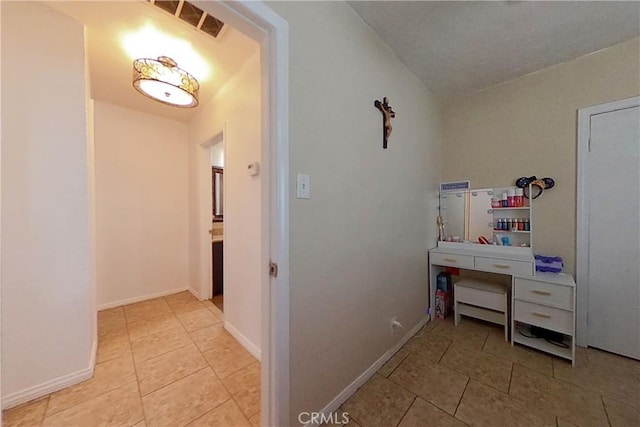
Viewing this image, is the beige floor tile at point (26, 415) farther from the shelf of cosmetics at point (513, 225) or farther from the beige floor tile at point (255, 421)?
the shelf of cosmetics at point (513, 225)

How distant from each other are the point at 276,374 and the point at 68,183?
1.75m

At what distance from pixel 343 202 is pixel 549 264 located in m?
1.94

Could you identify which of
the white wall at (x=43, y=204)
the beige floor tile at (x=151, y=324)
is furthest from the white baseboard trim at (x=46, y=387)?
the beige floor tile at (x=151, y=324)

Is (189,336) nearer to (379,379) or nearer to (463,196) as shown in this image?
(379,379)

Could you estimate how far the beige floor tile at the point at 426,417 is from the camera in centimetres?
119

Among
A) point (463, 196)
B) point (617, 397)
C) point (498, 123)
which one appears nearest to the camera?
point (617, 397)

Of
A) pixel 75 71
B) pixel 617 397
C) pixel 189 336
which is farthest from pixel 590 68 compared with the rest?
pixel 189 336

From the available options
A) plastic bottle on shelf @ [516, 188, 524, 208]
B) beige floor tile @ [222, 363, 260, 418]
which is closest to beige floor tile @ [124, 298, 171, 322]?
beige floor tile @ [222, 363, 260, 418]

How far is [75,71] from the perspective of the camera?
148cm

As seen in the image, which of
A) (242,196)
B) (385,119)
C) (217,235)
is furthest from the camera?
(217,235)

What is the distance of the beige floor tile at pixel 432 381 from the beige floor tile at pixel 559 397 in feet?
1.03

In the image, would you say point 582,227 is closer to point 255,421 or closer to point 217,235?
point 255,421

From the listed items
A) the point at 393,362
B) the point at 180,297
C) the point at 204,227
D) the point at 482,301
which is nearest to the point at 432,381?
the point at 393,362

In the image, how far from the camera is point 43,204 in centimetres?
139
